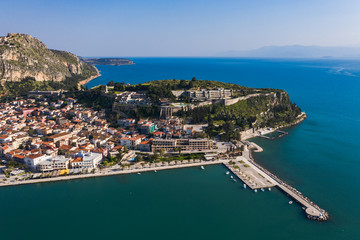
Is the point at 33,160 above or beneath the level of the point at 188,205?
above

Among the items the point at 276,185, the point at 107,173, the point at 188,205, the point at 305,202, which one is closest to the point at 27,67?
the point at 107,173

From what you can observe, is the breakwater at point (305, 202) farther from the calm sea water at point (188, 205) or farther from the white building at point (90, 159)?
the white building at point (90, 159)

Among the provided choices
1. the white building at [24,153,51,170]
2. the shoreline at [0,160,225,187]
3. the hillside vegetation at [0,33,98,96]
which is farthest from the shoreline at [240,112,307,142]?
the hillside vegetation at [0,33,98,96]

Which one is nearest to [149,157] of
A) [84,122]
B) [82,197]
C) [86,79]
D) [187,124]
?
[82,197]

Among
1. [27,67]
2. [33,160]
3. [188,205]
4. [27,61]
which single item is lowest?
[188,205]

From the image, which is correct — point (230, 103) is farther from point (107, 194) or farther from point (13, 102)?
point (13, 102)

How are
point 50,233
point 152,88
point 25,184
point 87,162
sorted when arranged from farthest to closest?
point 152,88, point 87,162, point 25,184, point 50,233

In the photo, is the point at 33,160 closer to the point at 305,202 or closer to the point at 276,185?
the point at 276,185
